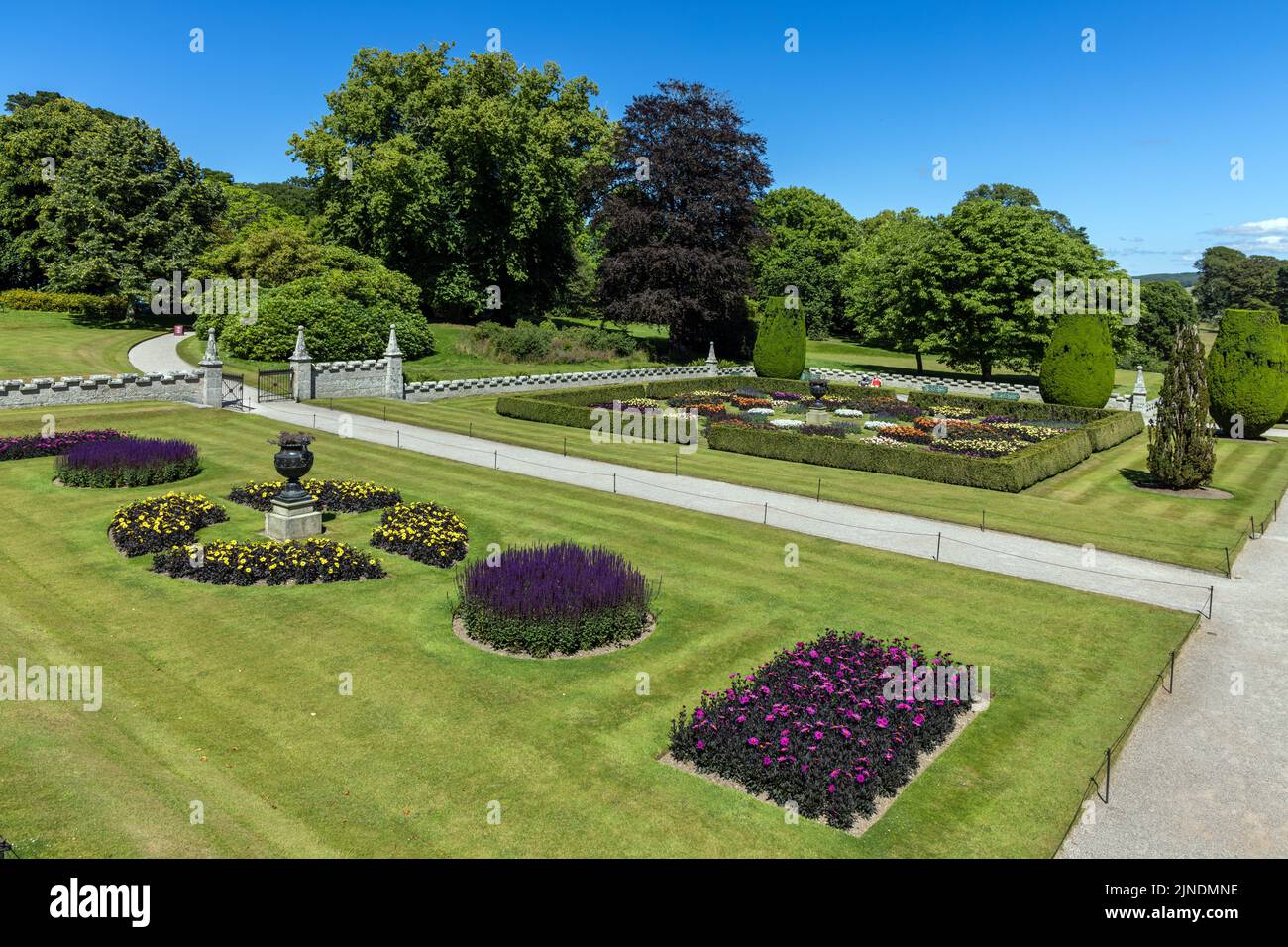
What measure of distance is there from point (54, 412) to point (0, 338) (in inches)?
799

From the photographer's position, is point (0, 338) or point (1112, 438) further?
point (0, 338)

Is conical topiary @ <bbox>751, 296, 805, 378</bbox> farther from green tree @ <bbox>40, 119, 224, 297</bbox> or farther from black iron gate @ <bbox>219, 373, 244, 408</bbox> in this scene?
green tree @ <bbox>40, 119, 224, 297</bbox>

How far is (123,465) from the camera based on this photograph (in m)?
22.5

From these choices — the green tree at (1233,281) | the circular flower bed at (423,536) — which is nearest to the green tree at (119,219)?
the circular flower bed at (423,536)

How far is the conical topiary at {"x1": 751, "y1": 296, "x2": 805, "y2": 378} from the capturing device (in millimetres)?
54125

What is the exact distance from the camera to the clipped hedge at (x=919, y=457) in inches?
1046

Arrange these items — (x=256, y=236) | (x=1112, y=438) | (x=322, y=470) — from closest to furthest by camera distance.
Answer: (x=322, y=470) → (x=1112, y=438) → (x=256, y=236)

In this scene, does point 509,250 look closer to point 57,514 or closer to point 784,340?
point 784,340

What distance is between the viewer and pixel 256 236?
49750mm

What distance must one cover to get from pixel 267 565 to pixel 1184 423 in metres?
26.4

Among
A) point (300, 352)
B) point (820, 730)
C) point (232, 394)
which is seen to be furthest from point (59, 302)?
point (820, 730)

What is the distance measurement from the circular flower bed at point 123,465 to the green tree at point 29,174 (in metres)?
45.5

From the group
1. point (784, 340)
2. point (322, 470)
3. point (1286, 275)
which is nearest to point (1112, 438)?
point (784, 340)

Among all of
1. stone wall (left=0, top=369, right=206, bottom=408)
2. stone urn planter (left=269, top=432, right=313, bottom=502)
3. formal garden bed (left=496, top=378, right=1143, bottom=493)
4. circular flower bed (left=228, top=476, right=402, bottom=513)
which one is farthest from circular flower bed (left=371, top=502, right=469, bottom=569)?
stone wall (left=0, top=369, right=206, bottom=408)
